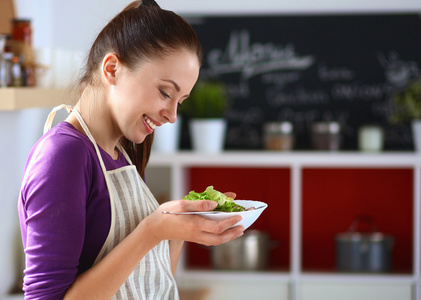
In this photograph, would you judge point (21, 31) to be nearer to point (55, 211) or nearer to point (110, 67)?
point (110, 67)

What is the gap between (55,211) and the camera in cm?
100

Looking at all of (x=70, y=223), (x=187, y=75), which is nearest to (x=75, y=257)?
(x=70, y=223)

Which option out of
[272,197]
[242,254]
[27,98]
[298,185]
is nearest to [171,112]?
[27,98]

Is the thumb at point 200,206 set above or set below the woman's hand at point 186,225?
above

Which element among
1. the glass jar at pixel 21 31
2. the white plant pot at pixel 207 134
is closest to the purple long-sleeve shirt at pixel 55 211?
the glass jar at pixel 21 31

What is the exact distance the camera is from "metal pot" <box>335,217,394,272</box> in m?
3.21

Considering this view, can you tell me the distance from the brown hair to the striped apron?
5.4 inches

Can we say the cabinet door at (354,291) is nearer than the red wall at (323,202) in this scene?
Yes

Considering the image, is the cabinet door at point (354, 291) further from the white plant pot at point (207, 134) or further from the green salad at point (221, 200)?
the green salad at point (221, 200)

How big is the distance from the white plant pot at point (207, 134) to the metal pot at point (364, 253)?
0.83m

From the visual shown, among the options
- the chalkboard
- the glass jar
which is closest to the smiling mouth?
the glass jar

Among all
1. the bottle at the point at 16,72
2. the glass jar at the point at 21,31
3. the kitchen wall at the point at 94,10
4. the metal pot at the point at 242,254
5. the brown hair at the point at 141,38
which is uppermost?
the kitchen wall at the point at 94,10

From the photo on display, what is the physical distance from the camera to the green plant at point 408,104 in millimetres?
3232

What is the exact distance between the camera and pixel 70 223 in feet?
3.30
